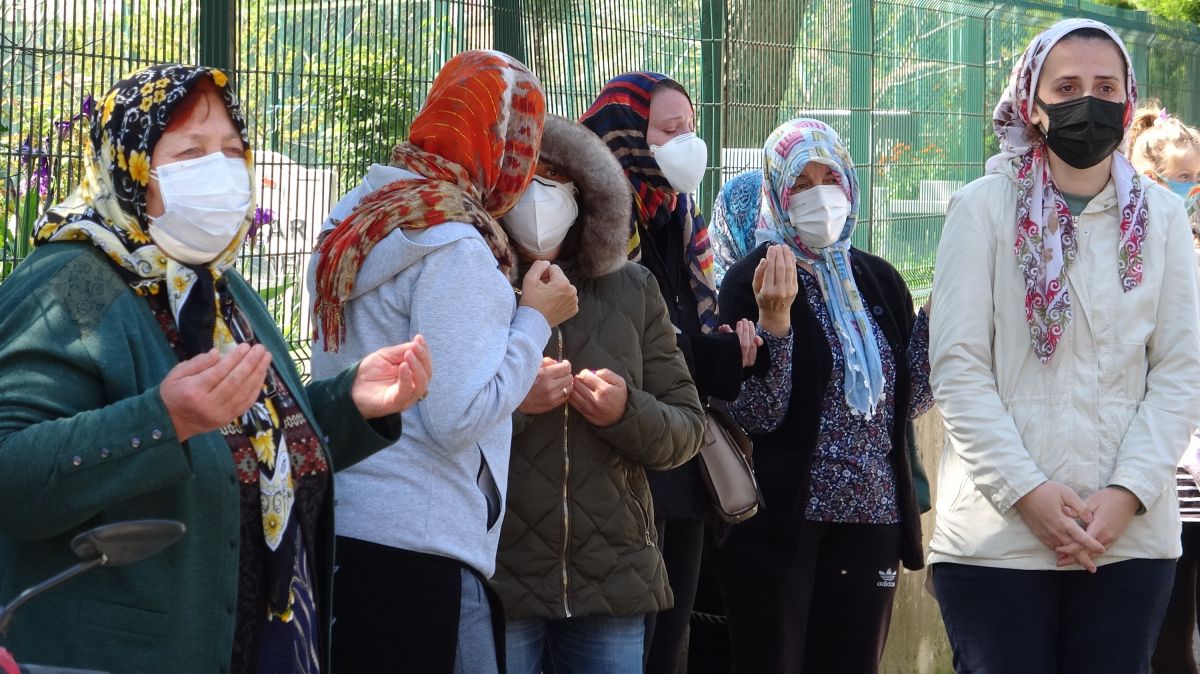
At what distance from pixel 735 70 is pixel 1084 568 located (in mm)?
3381

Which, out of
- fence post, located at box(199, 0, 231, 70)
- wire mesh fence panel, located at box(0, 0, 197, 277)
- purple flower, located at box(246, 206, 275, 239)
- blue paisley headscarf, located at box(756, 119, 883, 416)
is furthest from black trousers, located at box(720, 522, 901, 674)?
wire mesh fence panel, located at box(0, 0, 197, 277)

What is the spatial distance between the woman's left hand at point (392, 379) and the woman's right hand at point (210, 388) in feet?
1.45

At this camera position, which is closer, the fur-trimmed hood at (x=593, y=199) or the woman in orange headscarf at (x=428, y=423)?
the woman in orange headscarf at (x=428, y=423)

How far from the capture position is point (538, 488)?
367cm

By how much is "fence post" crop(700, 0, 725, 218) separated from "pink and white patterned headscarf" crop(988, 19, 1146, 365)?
2.44 m

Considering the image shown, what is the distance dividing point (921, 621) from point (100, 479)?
205 inches

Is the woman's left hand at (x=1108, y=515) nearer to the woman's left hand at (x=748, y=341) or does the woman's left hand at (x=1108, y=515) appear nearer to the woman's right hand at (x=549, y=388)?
the woman's left hand at (x=748, y=341)

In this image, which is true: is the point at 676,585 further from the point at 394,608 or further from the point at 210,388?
the point at 210,388

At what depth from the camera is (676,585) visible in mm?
4430

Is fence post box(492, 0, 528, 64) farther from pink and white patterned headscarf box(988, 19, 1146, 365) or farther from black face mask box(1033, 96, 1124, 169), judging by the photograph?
black face mask box(1033, 96, 1124, 169)

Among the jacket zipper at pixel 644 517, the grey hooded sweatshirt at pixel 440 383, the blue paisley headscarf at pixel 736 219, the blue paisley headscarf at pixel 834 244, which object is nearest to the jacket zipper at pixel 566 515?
the jacket zipper at pixel 644 517

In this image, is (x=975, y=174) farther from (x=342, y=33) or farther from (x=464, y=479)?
(x=464, y=479)

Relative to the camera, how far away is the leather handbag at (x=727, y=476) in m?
4.28

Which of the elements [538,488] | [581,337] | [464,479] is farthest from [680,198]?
[464,479]
